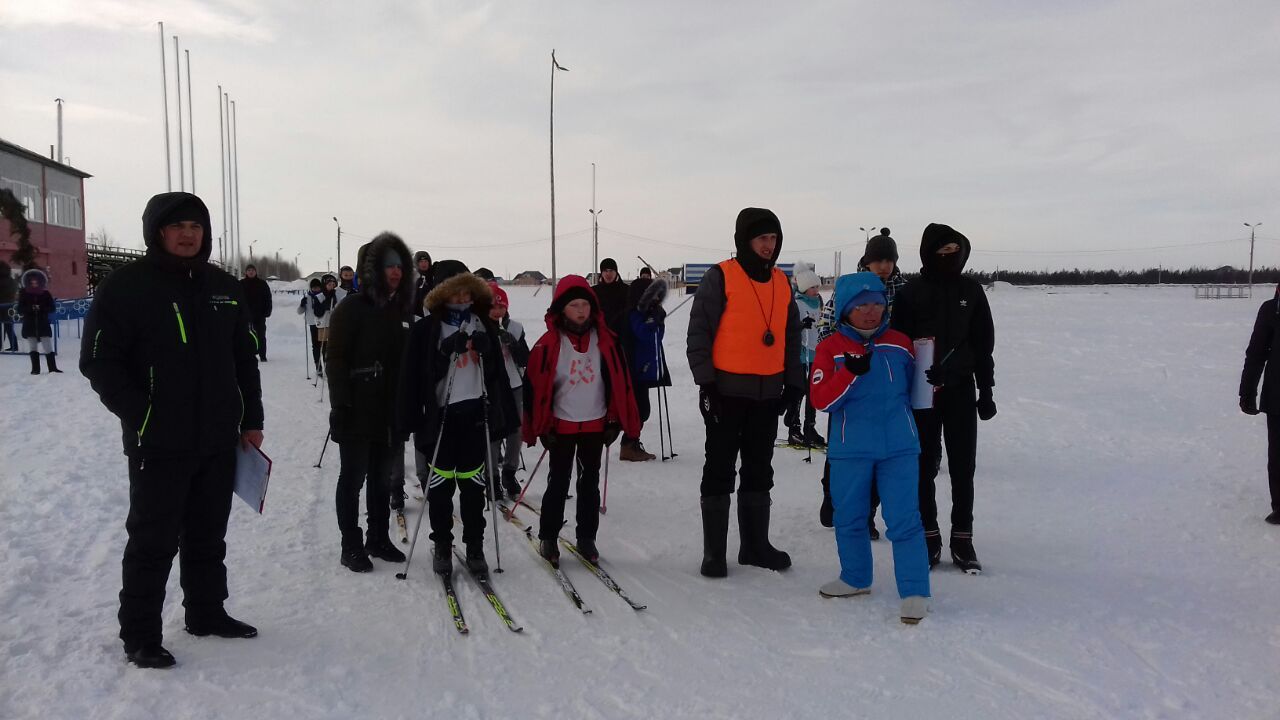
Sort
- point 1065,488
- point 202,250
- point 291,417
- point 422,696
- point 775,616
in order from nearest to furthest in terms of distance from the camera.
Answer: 1. point 422,696
2. point 202,250
3. point 775,616
4. point 1065,488
5. point 291,417

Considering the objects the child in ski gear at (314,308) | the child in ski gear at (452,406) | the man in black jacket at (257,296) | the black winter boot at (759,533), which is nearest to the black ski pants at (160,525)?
the child in ski gear at (452,406)

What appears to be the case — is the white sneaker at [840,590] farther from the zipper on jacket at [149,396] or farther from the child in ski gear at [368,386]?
the zipper on jacket at [149,396]

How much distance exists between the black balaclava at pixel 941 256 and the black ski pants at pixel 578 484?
7.48 ft

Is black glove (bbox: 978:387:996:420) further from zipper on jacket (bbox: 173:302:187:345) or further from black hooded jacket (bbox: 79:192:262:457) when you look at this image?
zipper on jacket (bbox: 173:302:187:345)

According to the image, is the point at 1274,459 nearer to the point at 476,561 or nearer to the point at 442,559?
the point at 476,561

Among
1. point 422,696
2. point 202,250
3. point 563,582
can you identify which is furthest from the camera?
point 563,582

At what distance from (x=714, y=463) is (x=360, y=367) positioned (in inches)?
88.7

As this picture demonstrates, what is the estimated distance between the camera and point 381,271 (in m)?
5.22

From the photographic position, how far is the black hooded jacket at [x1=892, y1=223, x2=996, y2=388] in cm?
495

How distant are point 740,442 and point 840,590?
40.7 inches

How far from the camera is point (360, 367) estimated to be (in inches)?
203

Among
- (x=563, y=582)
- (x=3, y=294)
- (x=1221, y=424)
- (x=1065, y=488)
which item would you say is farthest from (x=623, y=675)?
(x=3, y=294)

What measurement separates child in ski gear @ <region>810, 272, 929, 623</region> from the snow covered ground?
0.33 metres

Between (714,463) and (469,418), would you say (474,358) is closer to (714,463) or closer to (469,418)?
(469,418)
